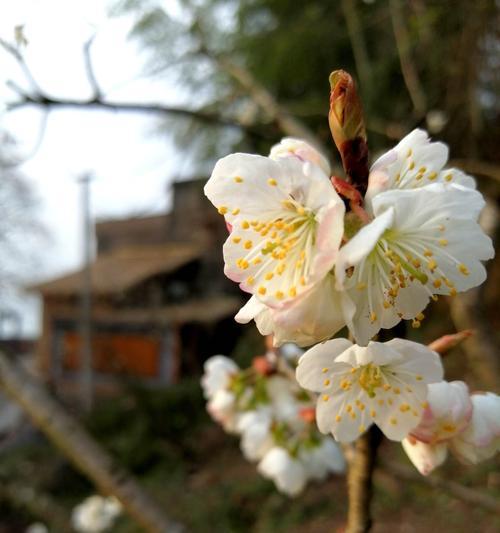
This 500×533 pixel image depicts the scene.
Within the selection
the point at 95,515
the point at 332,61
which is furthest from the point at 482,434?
the point at 332,61

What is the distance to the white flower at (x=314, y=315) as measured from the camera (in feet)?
1.18

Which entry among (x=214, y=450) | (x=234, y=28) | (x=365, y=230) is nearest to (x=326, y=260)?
(x=365, y=230)

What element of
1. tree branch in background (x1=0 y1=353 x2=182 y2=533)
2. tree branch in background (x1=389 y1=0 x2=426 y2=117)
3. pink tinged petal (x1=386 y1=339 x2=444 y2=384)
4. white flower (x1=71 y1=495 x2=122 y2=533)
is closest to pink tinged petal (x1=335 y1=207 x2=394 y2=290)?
pink tinged petal (x1=386 y1=339 x2=444 y2=384)

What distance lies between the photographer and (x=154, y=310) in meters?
7.19

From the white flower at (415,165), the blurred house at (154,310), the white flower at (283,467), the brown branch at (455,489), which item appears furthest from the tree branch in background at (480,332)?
the blurred house at (154,310)

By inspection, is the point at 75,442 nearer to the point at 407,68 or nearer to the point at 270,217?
the point at 270,217

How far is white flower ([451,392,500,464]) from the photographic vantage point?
51cm

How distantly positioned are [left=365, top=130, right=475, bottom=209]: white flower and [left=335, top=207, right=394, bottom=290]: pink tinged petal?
0.06 meters

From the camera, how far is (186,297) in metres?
7.79

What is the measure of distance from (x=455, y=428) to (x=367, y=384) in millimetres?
105

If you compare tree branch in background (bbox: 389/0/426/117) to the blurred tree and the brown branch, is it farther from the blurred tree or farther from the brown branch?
the brown branch

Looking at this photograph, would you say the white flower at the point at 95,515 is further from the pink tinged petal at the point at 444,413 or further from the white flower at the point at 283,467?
the pink tinged petal at the point at 444,413

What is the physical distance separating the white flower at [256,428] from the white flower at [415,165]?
830mm

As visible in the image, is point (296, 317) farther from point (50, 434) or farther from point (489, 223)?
point (489, 223)
